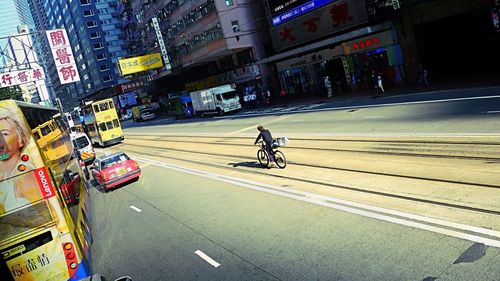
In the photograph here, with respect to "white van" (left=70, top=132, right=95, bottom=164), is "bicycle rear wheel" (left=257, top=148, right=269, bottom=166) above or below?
below

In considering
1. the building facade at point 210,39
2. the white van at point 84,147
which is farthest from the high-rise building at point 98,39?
the white van at point 84,147

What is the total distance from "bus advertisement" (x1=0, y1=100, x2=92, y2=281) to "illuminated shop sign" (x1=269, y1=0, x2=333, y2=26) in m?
31.7

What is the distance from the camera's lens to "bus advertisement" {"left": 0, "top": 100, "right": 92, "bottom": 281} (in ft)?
25.1

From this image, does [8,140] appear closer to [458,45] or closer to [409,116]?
[409,116]

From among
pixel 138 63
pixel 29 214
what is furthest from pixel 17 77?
pixel 138 63

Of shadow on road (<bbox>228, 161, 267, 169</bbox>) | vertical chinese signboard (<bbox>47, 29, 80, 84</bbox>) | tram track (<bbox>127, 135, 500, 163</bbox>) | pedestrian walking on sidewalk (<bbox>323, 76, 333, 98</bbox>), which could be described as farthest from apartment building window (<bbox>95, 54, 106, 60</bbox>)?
tram track (<bbox>127, 135, 500, 163</bbox>)

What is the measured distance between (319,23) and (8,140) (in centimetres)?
3296

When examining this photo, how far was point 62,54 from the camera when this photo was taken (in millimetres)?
20672

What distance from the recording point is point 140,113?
73312 mm

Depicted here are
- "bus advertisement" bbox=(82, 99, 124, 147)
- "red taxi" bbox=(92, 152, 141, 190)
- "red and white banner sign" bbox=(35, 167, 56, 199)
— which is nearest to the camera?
"red and white banner sign" bbox=(35, 167, 56, 199)

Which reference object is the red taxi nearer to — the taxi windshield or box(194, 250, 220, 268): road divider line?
the taxi windshield

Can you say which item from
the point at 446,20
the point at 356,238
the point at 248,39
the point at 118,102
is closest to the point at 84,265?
the point at 356,238

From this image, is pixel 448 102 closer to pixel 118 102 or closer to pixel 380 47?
pixel 380 47

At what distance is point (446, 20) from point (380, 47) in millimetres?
4968
